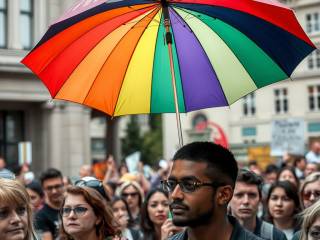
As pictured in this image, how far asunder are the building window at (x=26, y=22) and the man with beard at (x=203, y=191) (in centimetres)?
2243

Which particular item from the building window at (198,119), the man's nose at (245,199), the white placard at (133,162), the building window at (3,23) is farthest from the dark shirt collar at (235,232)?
the building window at (198,119)

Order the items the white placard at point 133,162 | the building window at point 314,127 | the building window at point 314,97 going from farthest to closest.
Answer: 1. the building window at point 314,97
2. the building window at point 314,127
3. the white placard at point 133,162

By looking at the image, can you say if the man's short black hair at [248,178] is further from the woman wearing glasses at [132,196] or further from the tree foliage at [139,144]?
the tree foliage at [139,144]

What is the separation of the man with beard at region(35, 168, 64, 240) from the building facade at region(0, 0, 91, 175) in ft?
54.0

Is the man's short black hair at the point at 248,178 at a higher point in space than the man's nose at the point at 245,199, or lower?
higher

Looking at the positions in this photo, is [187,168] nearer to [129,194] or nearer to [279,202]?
[279,202]

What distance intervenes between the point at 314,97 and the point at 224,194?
50525 mm

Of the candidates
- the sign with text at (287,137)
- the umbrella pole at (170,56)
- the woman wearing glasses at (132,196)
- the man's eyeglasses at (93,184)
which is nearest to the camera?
the umbrella pole at (170,56)

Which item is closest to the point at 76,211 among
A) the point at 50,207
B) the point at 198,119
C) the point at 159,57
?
the point at 159,57

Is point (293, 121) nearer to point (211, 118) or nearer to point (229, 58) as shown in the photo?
point (229, 58)

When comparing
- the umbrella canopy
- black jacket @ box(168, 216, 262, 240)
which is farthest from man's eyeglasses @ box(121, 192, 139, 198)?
black jacket @ box(168, 216, 262, 240)

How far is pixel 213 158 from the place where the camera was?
135 inches

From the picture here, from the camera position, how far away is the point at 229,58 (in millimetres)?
4652

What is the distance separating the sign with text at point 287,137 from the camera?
1772 cm
